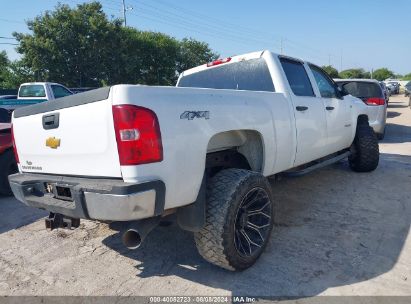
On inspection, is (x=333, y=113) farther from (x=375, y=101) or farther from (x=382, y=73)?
(x=382, y=73)

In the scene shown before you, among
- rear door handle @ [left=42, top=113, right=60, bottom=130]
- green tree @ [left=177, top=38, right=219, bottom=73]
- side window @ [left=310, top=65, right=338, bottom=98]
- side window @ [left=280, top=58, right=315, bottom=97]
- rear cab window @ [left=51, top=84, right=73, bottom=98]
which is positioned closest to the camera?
rear door handle @ [left=42, top=113, right=60, bottom=130]

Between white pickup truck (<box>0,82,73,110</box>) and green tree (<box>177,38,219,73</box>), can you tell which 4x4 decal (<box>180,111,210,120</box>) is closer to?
white pickup truck (<box>0,82,73,110</box>)

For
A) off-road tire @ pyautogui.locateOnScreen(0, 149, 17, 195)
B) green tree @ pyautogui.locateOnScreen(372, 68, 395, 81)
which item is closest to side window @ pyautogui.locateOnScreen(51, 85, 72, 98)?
off-road tire @ pyautogui.locateOnScreen(0, 149, 17, 195)

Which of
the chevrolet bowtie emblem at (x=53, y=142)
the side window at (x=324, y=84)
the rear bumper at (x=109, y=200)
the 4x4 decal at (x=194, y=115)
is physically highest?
the side window at (x=324, y=84)

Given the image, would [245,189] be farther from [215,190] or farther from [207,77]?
[207,77]

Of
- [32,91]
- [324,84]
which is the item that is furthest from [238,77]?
[32,91]

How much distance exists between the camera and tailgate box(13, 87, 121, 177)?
2.48 metres

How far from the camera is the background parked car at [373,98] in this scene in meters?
9.16

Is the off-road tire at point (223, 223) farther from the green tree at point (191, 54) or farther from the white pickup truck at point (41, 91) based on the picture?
the green tree at point (191, 54)

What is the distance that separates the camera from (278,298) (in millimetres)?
2721

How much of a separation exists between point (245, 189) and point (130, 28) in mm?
31662

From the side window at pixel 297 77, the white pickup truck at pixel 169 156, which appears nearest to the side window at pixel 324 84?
the side window at pixel 297 77

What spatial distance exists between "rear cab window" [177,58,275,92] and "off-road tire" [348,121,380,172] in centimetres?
269

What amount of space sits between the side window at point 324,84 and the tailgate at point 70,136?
3293mm
